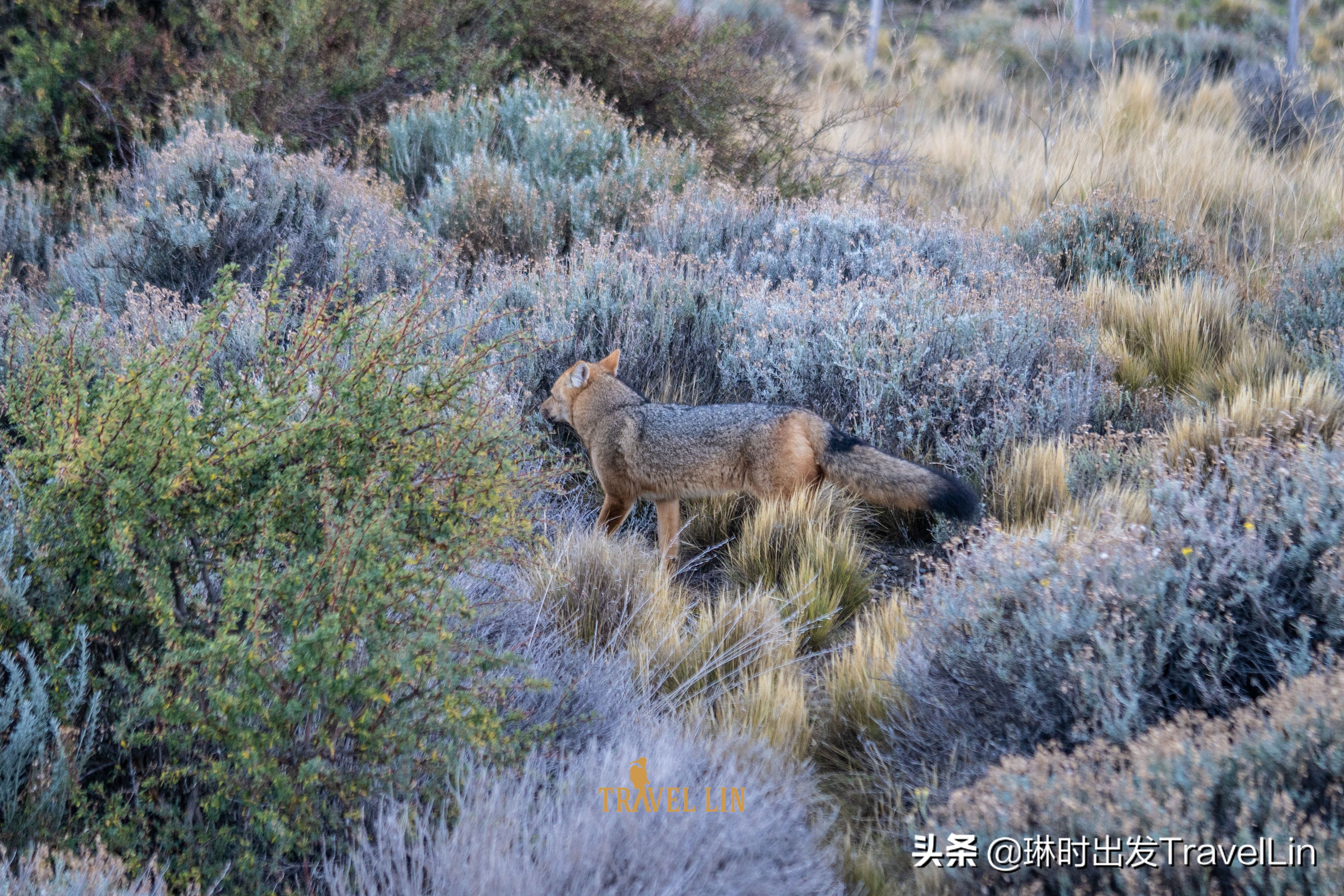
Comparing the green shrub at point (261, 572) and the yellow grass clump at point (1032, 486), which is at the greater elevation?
the green shrub at point (261, 572)

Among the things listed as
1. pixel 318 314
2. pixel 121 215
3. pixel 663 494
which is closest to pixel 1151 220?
pixel 663 494

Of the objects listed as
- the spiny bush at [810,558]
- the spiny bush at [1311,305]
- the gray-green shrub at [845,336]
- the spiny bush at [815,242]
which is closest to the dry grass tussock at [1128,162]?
the spiny bush at [1311,305]

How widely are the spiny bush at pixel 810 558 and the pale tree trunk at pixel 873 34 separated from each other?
1320cm

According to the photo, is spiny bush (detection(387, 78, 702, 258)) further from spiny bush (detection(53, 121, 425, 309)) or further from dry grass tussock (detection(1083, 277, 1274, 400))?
dry grass tussock (detection(1083, 277, 1274, 400))

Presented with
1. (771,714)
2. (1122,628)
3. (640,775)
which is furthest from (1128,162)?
(640,775)

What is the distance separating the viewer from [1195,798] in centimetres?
197

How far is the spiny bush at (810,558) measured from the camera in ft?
11.9

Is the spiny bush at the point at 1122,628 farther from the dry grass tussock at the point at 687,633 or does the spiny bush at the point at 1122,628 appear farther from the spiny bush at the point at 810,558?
the spiny bush at the point at 810,558

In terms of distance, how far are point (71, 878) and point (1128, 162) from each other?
887 cm

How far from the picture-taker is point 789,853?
2.15 m

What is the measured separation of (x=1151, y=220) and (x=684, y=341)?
374 centimetres

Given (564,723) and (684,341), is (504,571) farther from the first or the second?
(684,341)

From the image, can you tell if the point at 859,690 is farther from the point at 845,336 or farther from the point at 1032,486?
the point at 845,336

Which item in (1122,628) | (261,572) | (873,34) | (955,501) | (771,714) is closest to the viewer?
(261,572)
